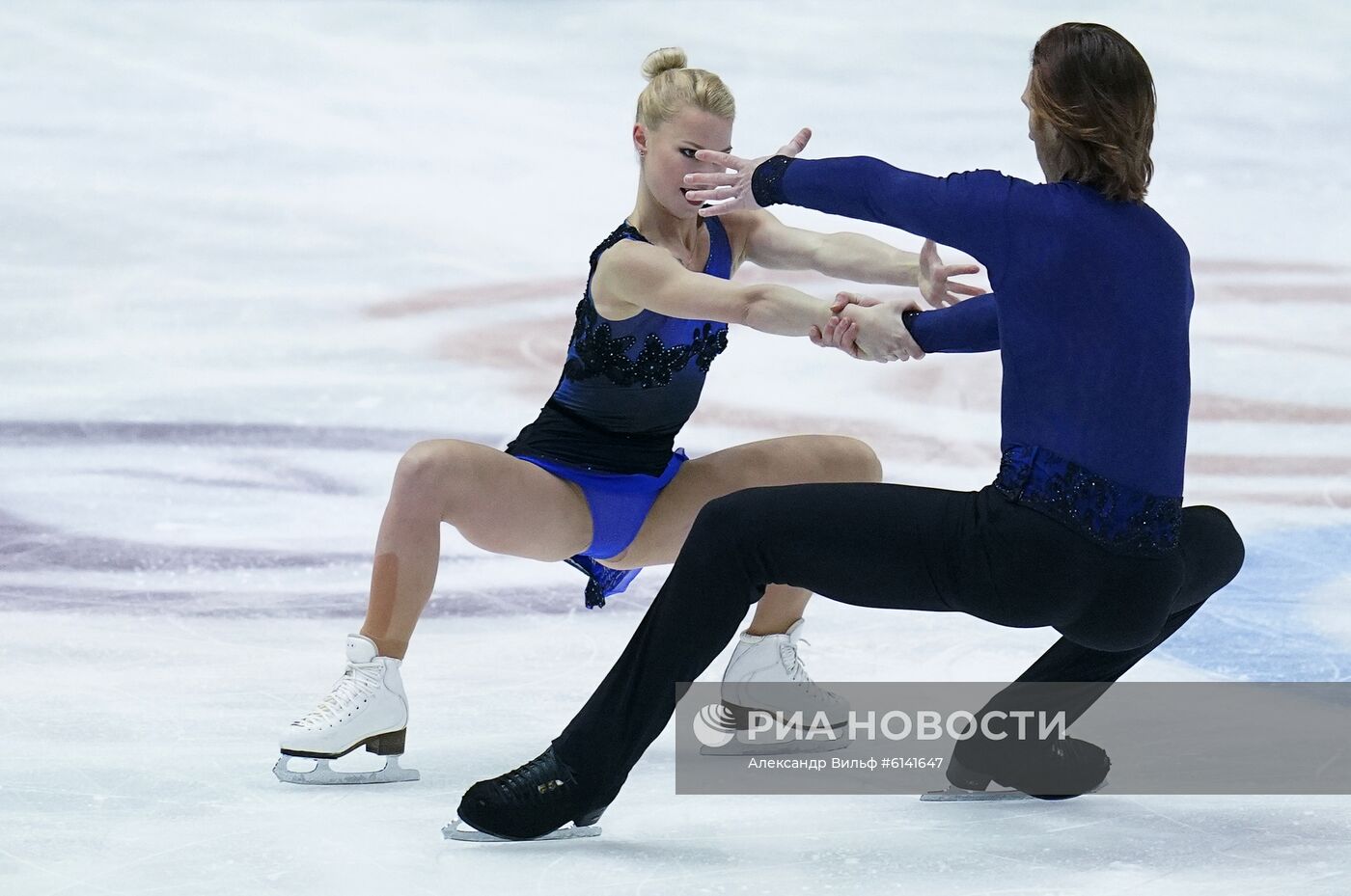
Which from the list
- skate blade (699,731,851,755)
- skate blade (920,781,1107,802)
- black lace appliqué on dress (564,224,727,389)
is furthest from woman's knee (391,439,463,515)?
skate blade (920,781,1107,802)

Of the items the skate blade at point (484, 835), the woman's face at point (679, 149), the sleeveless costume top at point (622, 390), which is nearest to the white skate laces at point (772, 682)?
the sleeveless costume top at point (622, 390)

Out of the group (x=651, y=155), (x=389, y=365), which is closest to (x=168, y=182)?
(x=389, y=365)

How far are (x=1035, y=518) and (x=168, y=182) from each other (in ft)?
19.1

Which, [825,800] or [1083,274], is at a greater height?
[1083,274]

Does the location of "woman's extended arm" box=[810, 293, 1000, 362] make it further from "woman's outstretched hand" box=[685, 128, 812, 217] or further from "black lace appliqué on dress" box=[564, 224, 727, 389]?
"black lace appliqué on dress" box=[564, 224, 727, 389]

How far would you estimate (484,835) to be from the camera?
241 cm

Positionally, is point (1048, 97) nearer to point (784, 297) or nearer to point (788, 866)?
point (784, 297)

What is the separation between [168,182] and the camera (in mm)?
7246

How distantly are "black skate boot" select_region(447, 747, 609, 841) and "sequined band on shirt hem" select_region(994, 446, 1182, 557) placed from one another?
754mm

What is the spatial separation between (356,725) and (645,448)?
31.5 inches

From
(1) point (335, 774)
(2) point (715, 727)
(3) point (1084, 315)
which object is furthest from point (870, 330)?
(1) point (335, 774)

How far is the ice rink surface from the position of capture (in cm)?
246

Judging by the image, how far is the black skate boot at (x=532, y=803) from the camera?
2.38 meters

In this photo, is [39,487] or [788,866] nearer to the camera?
[788,866]
